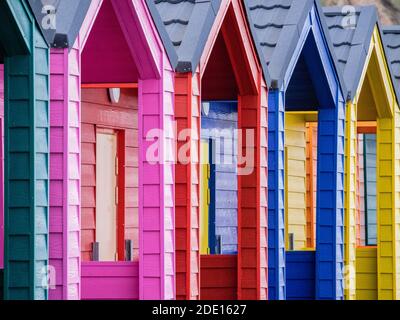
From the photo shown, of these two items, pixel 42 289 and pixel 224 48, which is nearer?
pixel 42 289

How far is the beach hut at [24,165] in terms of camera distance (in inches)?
373

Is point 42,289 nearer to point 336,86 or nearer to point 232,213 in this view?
point 336,86

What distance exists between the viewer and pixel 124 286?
1209 centimetres

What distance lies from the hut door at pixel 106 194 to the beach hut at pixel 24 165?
6.21 meters

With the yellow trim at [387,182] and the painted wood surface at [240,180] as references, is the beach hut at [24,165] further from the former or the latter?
the yellow trim at [387,182]

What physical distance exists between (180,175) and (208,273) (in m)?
2.18

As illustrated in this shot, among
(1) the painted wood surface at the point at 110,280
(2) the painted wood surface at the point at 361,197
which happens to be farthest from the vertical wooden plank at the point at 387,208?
(1) the painted wood surface at the point at 110,280

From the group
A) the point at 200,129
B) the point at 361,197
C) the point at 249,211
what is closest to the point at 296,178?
the point at 361,197

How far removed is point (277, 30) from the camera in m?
14.6

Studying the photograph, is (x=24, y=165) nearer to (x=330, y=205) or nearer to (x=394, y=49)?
(x=330, y=205)

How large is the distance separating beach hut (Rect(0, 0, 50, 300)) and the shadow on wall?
29.2 meters

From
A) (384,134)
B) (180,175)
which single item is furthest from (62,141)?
(384,134)

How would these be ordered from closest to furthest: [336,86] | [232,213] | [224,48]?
[224,48] < [336,86] < [232,213]

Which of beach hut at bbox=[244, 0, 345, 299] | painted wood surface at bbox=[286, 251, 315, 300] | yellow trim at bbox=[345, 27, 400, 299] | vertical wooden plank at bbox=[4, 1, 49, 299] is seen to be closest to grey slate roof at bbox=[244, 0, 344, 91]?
beach hut at bbox=[244, 0, 345, 299]
